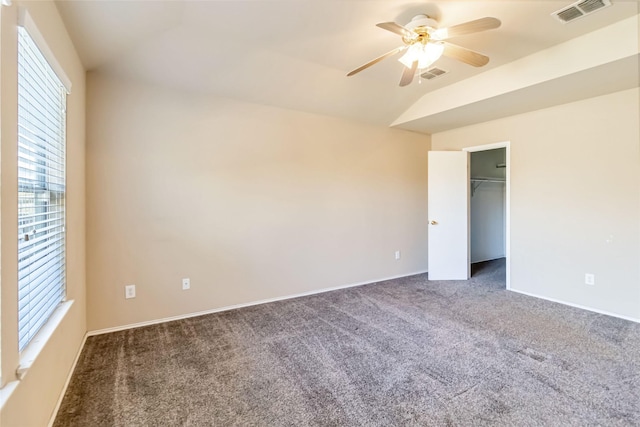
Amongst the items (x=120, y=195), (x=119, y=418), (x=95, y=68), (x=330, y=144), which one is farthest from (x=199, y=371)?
(x=330, y=144)

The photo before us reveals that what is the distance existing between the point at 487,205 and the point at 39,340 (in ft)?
21.7

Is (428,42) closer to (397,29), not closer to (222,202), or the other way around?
(397,29)

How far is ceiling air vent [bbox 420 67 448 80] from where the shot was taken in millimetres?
3223

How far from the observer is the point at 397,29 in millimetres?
1952

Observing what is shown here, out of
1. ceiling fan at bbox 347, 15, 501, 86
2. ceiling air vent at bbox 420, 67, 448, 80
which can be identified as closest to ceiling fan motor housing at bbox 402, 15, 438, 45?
ceiling fan at bbox 347, 15, 501, 86

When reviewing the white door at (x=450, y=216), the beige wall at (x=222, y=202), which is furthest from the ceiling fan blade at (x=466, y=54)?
the white door at (x=450, y=216)

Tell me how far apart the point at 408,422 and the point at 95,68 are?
364 centimetres

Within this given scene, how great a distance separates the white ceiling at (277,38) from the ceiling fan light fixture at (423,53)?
25 cm

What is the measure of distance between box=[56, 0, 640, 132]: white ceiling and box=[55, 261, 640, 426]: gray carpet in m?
2.44

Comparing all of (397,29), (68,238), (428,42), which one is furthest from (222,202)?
(428,42)

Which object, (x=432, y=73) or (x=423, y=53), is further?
(x=432, y=73)

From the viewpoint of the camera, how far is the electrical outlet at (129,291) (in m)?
2.91

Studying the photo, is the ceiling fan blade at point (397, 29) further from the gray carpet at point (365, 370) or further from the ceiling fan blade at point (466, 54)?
the gray carpet at point (365, 370)

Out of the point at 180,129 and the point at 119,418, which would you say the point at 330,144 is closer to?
the point at 180,129
